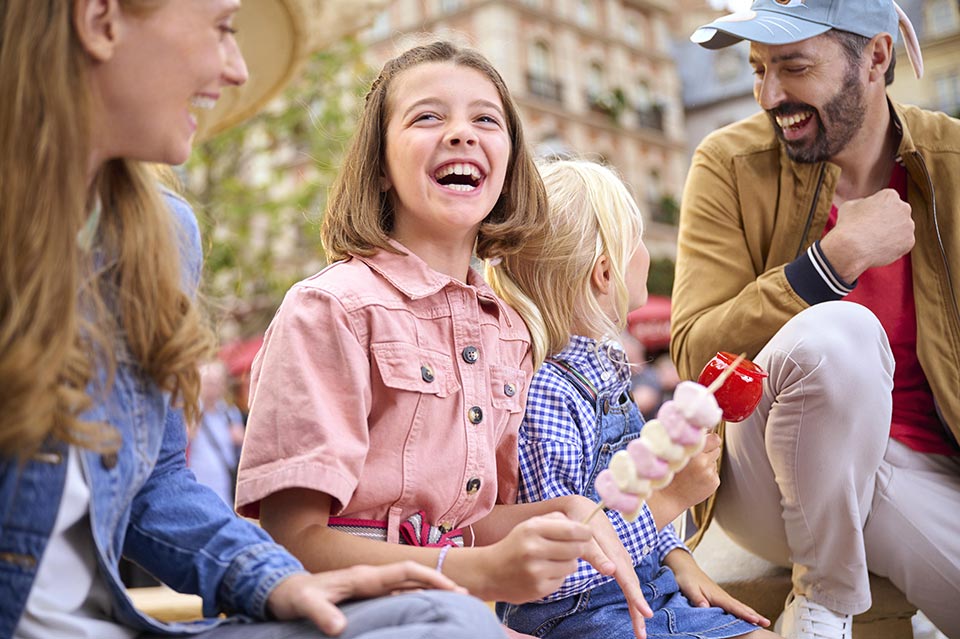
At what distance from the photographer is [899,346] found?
2.96 metres

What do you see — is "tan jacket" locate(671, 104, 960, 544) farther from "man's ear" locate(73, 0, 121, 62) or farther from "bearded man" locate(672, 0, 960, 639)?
"man's ear" locate(73, 0, 121, 62)

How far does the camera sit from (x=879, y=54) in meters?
3.14

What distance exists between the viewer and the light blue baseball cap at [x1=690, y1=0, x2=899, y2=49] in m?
2.95

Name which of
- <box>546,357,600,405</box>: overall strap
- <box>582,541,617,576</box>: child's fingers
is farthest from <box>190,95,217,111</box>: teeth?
<box>546,357,600,405</box>: overall strap

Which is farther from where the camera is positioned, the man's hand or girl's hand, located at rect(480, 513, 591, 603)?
the man's hand

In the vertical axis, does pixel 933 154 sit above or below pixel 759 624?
above

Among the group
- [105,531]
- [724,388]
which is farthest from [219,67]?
[724,388]

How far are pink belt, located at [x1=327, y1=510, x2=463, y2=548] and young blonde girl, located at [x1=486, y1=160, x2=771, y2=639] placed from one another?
311 mm

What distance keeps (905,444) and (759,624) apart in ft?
2.32

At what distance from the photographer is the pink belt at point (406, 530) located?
204 cm

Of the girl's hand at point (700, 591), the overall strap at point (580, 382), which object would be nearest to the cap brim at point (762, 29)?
the overall strap at point (580, 382)

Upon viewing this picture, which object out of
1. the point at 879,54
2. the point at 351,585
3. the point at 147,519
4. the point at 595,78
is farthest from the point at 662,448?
the point at 595,78

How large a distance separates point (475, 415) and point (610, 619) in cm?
57

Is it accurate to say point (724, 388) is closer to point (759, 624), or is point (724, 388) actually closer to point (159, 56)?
point (759, 624)
